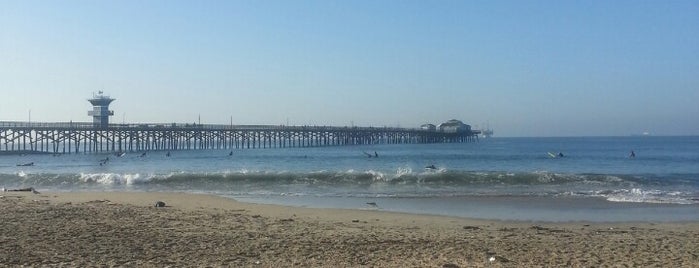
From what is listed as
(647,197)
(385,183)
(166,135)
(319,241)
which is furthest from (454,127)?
(319,241)

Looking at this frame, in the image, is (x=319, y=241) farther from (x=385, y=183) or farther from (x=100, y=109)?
(x=100, y=109)

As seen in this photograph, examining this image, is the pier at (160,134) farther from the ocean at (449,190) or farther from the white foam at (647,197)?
the white foam at (647,197)

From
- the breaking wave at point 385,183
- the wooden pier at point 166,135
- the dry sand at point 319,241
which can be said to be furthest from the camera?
the wooden pier at point 166,135

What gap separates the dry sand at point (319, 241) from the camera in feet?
23.4

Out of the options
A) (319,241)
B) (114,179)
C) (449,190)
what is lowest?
(114,179)

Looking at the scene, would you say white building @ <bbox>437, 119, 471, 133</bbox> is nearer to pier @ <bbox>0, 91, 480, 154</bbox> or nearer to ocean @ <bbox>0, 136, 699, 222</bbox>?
pier @ <bbox>0, 91, 480, 154</bbox>

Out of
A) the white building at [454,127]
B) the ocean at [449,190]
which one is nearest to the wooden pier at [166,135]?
the white building at [454,127]

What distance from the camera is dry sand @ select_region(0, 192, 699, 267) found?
281 inches

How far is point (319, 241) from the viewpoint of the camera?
8539 millimetres

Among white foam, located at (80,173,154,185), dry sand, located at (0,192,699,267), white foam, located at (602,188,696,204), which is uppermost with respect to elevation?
dry sand, located at (0,192,699,267)

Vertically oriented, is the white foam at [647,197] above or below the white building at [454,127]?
below

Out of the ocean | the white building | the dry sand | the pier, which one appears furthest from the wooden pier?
the dry sand

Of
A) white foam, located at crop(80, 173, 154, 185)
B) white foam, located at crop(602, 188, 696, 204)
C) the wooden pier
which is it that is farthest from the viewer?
the wooden pier

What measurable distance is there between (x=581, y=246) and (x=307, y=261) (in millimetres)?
3819
